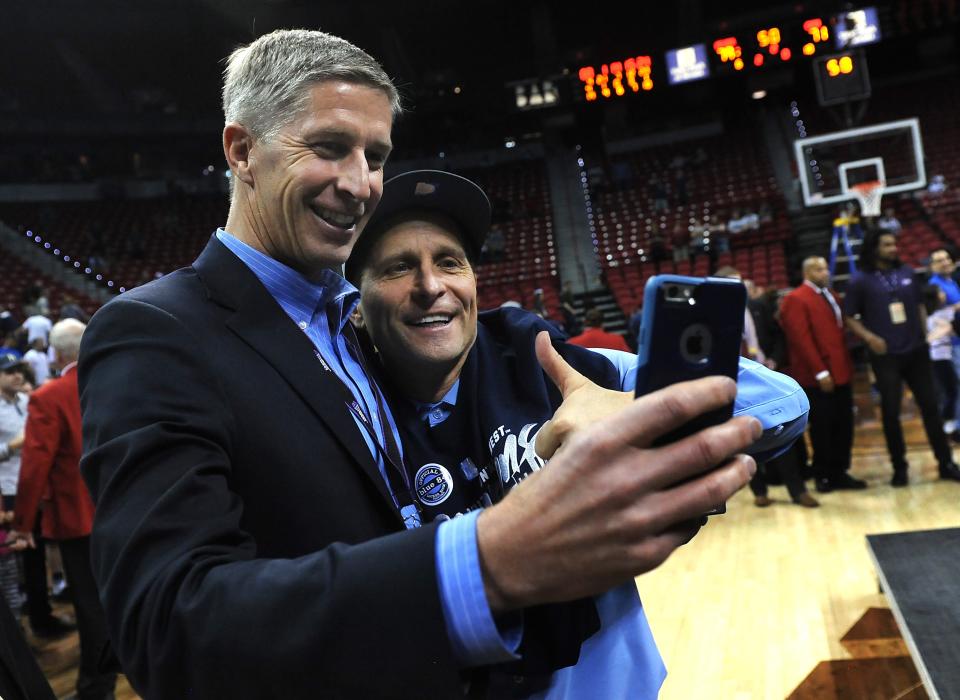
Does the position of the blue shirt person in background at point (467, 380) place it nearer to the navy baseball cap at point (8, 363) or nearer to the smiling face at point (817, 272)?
the navy baseball cap at point (8, 363)

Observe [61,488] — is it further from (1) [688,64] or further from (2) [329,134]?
(1) [688,64]

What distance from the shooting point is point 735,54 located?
51.0 ft

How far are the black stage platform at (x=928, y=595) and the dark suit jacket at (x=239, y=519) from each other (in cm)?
194

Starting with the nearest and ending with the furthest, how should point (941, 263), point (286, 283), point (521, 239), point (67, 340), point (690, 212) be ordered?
point (286, 283) < point (67, 340) < point (941, 263) < point (690, 212) < point (521, 239)

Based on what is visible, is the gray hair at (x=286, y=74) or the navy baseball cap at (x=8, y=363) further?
the navy baseball cap at (x=8, y=363)

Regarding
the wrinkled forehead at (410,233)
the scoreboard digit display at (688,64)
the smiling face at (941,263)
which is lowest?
the smiling face at (941,263)

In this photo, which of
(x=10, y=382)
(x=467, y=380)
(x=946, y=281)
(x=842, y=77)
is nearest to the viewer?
(x=467, y=380)

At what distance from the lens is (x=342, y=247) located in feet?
3.16

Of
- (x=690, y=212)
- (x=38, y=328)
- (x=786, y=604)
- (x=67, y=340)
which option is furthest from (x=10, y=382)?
(x=690, y=212)

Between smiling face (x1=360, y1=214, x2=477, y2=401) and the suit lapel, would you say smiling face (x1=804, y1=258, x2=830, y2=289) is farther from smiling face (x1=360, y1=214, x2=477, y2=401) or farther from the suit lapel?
the suit lapel

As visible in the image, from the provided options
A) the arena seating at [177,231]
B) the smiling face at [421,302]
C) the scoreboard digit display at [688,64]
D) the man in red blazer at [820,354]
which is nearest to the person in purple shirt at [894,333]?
the man in red blazer at [820,354]

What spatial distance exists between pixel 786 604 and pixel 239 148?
3.50m

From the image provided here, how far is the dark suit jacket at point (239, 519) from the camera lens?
0.53 metres

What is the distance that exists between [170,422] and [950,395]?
6614 millimetres
